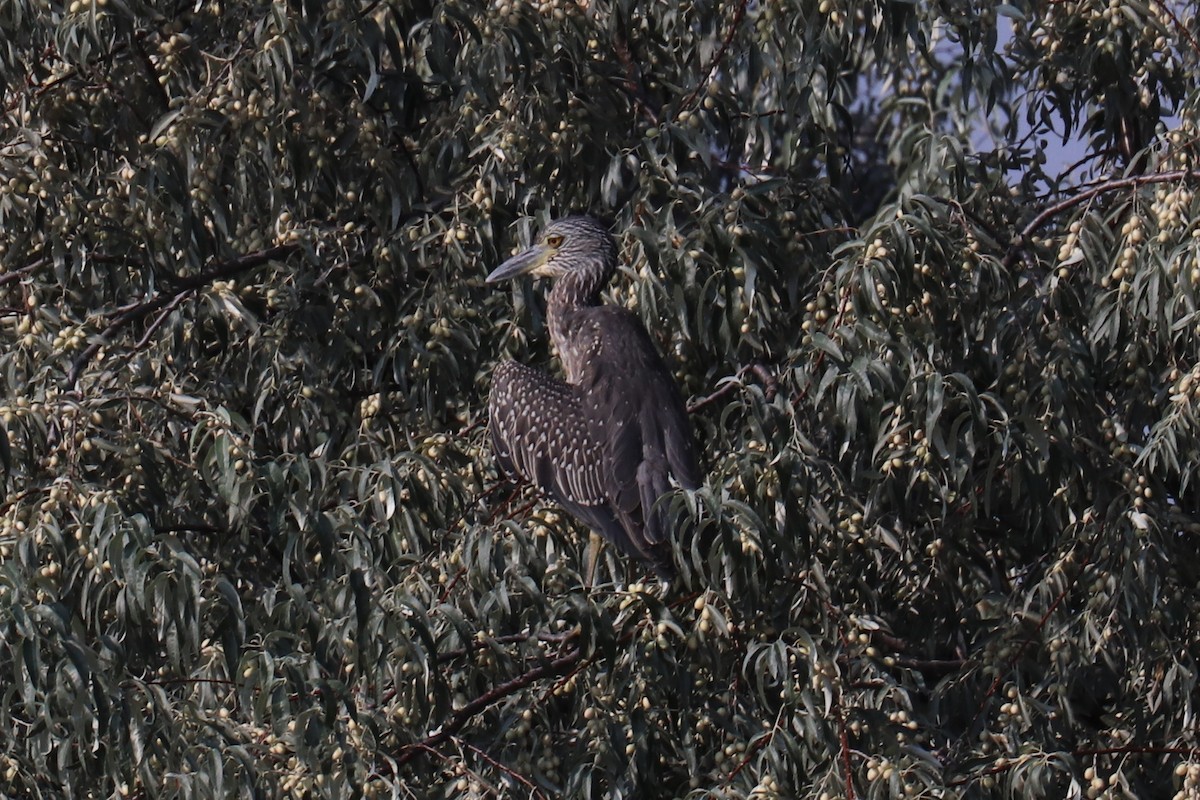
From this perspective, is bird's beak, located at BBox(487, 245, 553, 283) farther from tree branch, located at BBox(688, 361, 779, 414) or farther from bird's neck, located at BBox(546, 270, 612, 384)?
tree branch, located at BBox(688, 361, 779, 414)

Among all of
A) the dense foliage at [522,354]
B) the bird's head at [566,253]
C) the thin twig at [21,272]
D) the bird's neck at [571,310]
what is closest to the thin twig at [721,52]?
the dense foliage at [522,354]

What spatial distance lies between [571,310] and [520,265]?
65 cm

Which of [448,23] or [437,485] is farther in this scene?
[448,23]

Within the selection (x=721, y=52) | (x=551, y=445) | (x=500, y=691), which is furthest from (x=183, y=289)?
(x=721, y=52)

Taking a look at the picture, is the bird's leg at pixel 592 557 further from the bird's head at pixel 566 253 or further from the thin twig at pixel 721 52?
the thin twig at pixel 721 52

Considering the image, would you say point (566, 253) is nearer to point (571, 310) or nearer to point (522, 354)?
point (571, 310)

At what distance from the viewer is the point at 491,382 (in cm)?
566

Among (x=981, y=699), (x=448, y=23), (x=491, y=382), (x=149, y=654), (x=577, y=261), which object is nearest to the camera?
(x=149, y=654)

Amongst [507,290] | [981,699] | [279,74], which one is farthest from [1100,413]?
[279,74]

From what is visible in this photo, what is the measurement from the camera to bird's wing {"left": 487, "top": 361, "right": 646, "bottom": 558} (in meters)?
5.33

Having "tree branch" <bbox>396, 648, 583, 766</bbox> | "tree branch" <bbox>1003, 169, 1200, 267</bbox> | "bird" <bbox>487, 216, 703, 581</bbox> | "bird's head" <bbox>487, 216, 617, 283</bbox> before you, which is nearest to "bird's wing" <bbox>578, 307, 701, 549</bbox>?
"bird" <bbox>487, 216, 703, 581</bbox>

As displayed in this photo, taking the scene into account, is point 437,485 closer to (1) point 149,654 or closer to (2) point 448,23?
(1) point 149,654

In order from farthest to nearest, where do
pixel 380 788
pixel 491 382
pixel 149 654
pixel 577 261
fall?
pixel 577 261
pixel 491 382
pixel 149 654
pixel 380 788

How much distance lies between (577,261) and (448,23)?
1065mm
